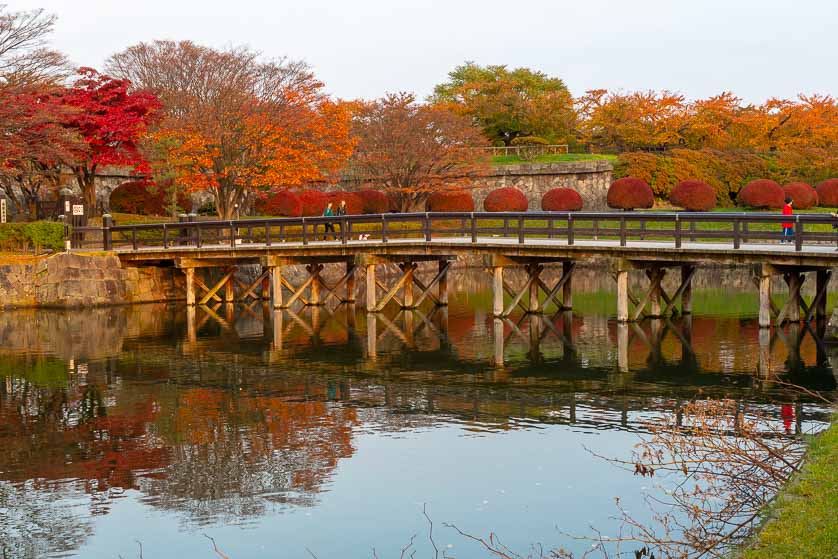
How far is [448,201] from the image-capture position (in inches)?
2394

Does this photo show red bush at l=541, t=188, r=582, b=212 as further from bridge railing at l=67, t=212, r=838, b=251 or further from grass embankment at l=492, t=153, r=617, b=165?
bridge railing at l=67, t=212, r=838, b=251

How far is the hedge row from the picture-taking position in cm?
4022

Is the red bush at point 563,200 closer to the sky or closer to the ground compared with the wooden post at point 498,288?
closer to the sky

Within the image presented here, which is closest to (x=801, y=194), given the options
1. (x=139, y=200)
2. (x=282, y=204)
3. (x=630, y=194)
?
(x=630, y=194)

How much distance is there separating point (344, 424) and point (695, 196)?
4745 centimetres

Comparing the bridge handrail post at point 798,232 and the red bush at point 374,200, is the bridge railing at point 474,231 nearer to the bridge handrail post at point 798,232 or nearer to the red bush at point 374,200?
the bridge handrail post at point 798,232

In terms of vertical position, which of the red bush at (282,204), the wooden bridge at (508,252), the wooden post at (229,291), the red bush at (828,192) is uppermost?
the red bush at (828,192)

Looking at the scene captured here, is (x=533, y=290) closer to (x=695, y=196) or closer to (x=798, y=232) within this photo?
(x=798, y=232)

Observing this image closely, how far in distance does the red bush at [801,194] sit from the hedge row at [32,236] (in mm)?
43619

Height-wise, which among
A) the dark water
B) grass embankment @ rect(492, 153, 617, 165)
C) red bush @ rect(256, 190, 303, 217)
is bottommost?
the dark water

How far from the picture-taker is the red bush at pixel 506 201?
207ft

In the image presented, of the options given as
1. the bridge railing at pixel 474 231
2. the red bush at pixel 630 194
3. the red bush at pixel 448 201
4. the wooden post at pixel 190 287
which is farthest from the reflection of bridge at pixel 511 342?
the red bush at pixel 630 194

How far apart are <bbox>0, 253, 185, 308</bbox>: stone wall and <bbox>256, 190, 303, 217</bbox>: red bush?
16.3 meters

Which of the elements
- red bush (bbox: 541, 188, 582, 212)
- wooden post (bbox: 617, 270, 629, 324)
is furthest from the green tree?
wooden post (bbox: 617, 270, 629, 324)
